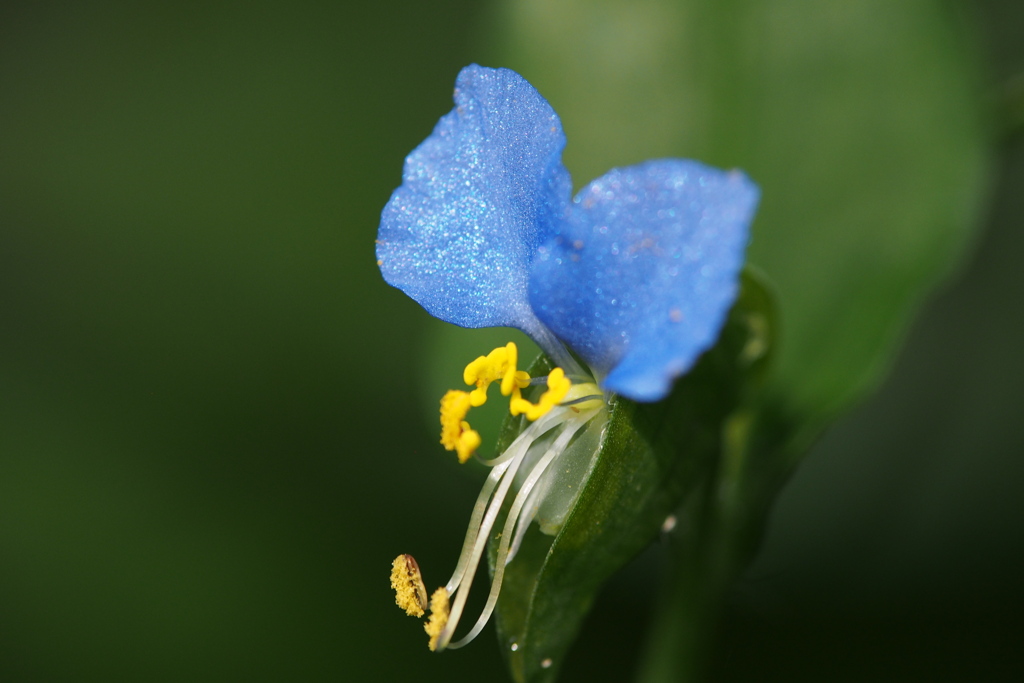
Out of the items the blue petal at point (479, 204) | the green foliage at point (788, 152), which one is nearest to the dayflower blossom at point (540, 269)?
the blue petal at point (479, 204)

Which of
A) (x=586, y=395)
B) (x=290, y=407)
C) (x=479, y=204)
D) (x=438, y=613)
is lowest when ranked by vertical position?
(x=290, y=407)

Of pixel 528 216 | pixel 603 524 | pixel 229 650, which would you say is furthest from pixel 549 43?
pixel 229 650

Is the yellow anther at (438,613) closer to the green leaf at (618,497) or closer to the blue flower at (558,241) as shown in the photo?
the green leaf at (618,497)

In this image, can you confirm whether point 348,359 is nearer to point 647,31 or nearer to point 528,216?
point 647,31

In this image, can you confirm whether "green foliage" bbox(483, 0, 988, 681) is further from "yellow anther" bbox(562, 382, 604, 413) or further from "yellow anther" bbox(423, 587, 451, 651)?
"yellow anther" bbox(423, 587, 451, 651)

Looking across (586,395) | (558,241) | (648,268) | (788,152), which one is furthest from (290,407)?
(648,268)

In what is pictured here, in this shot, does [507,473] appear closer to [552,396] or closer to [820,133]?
[552,396]
